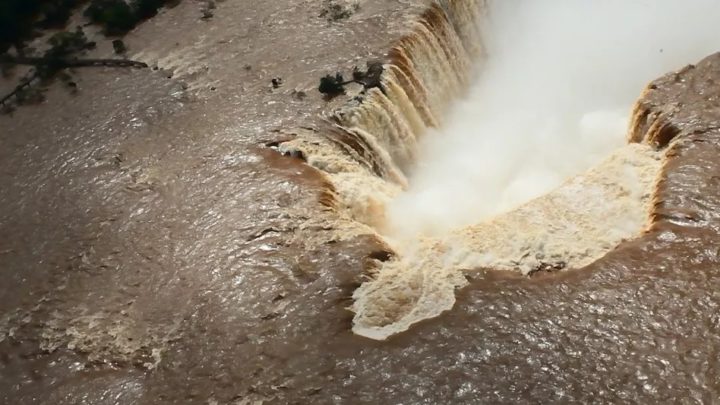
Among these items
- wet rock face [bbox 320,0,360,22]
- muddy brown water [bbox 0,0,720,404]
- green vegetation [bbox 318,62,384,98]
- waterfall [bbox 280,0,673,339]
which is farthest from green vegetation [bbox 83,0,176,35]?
waterfall [bbox 280,0,673,339]

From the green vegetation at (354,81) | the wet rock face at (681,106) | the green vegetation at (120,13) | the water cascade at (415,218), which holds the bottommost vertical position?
the wet rock face at (681,106)

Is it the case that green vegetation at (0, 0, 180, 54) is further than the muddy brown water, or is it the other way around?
green vegetation at (0, 0, 180, 54)

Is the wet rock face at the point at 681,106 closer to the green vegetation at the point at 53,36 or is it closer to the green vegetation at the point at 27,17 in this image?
the green vegetation at the point at 53,36

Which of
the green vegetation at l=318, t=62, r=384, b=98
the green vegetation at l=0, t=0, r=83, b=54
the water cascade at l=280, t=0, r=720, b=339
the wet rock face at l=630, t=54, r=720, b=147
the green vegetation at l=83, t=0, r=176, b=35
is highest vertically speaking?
the green vegetation at l=0, t=0, r=83, b=54

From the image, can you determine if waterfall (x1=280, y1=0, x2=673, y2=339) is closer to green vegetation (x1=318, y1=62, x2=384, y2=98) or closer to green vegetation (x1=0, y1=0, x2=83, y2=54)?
green vegetation (x1=318, y1=62, x2=384, y2=98)

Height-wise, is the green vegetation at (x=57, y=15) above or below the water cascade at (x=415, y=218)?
above

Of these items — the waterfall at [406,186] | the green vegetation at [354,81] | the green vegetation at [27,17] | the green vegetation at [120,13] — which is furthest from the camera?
the green vegetation at [27,17]

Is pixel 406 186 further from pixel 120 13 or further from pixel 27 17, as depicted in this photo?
pixel 27 17

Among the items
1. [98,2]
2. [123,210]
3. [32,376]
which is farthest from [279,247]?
[98,2]

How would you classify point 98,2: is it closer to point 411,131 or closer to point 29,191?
point 29,191

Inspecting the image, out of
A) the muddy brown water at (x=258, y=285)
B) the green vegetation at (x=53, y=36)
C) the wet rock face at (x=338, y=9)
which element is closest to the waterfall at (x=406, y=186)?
the muddy brown water at (x=258, y=285)
